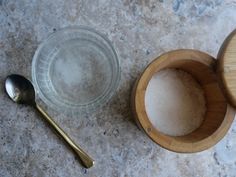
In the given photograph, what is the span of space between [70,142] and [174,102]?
17 cm

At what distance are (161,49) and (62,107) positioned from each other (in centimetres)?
18

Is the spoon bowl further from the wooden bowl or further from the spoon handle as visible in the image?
the wooden bowl

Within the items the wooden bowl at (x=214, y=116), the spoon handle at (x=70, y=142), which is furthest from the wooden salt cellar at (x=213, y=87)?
the spoon handle at (x=70, y=142)

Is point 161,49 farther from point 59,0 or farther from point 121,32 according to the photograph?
point 59,0

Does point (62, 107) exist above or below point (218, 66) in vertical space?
below

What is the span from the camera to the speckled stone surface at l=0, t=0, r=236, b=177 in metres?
0.60

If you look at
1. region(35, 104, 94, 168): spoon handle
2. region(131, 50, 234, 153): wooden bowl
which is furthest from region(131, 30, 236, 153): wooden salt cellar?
region(35, 104, 94, 168): spoon handle

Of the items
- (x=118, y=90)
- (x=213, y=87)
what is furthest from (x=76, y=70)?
(x=213, y=87)

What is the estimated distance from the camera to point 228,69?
1.77 feet

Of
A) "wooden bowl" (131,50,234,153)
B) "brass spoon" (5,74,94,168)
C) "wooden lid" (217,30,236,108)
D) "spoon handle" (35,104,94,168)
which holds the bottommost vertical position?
"spoon handle" (35,104,94,168)

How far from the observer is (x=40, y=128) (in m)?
0.60

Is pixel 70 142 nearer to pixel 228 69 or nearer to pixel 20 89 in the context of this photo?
pixel 20 89

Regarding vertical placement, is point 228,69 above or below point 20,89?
above

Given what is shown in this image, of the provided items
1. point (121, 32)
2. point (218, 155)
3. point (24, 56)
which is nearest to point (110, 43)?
point (121, 32)
